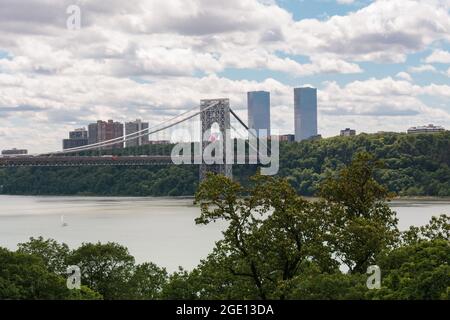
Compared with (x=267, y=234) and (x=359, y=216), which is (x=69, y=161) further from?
(x=267, y=234)

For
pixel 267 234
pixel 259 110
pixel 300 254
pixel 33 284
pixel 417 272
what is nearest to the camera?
pixel 417 272

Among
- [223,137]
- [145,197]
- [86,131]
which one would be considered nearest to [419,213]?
[223,137]

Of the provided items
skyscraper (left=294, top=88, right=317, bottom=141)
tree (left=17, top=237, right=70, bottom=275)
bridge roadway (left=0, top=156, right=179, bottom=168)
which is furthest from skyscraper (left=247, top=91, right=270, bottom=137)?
tree (left=17, top=237, right=70, bottom=275)

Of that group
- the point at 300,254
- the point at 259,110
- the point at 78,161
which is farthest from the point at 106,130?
the point at 300,254

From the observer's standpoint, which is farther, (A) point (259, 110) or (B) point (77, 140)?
(B) point (77, 140)

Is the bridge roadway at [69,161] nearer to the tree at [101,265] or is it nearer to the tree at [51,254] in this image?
the tree at [51,254]

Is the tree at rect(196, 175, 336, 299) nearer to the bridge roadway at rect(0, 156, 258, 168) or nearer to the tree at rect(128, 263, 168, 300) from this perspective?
the tree at rect(128, 263, 168, 300)

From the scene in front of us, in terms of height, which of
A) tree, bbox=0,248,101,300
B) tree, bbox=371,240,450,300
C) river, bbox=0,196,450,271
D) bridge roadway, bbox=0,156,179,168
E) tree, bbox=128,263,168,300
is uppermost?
bridge roadway, bbox=0,156,179,168
